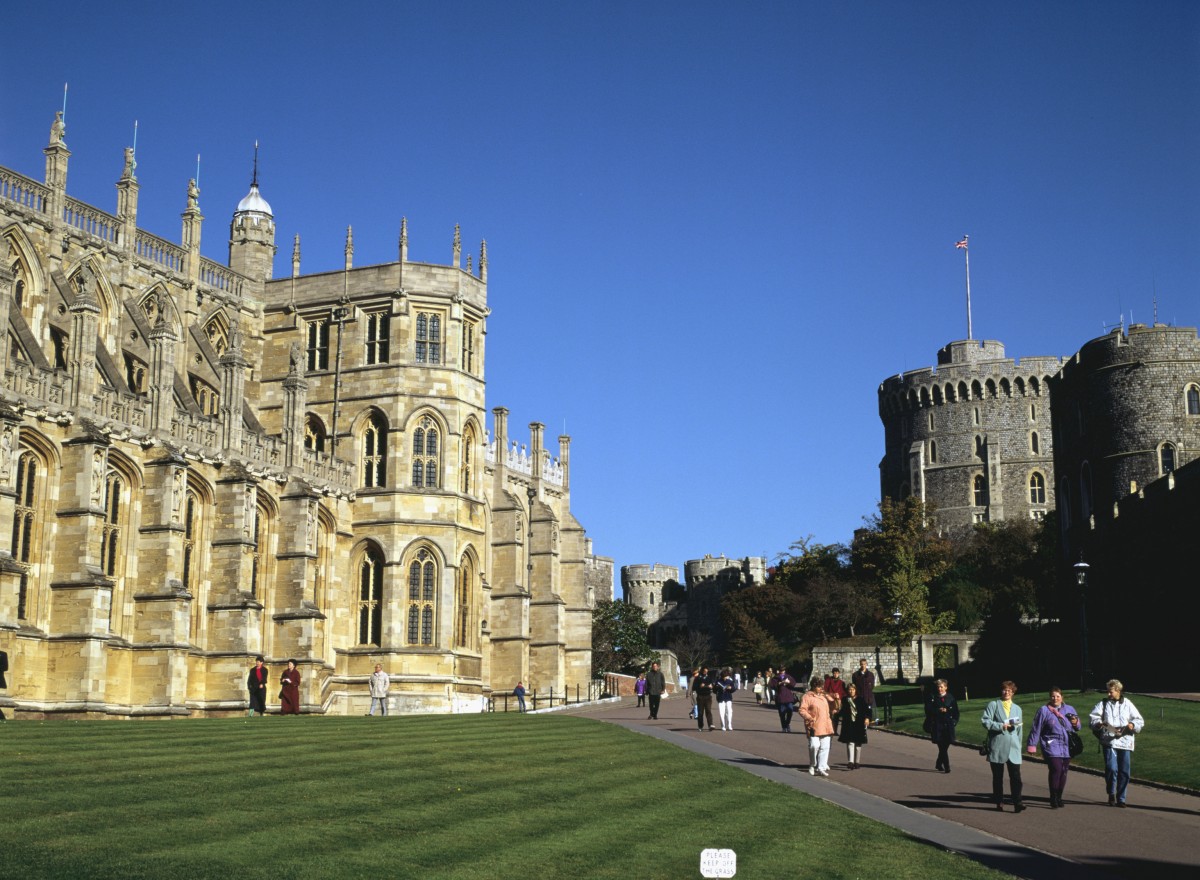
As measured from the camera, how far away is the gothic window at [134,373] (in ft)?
149

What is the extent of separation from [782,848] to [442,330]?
37.2 metres

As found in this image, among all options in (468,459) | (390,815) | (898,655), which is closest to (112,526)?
(468,459)

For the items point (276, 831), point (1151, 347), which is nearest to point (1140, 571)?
point (1151, 347)

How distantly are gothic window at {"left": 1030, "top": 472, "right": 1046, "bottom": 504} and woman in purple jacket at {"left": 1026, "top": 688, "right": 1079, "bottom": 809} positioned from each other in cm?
9725

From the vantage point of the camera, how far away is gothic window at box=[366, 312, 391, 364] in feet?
166

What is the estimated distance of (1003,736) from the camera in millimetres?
19734

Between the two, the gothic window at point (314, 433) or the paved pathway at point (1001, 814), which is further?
the gothic window at point (314, 433)

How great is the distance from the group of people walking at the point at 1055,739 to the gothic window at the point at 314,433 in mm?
34171

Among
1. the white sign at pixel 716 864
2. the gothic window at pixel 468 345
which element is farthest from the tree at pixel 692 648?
the white sign at pixel 716 864

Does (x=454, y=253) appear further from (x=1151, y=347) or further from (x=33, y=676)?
(x=1151, y=347)

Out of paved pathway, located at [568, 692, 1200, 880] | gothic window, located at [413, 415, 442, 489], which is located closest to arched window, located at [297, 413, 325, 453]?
gothic window, located at [413, 415, 442, 489]

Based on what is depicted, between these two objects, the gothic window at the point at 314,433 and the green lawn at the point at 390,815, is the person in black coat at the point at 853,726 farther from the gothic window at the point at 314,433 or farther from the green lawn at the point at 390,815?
the gothic window at the point at 314,433

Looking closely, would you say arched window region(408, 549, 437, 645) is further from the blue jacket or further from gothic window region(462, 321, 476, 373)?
the blue jacket

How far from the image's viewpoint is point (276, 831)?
14.1 m
